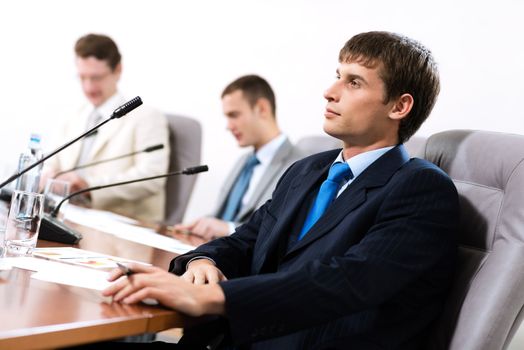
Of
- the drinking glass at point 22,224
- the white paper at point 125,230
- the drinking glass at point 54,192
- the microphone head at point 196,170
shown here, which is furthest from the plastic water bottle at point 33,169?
the drinking glass at point 22,224

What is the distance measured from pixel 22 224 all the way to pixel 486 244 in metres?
1.01

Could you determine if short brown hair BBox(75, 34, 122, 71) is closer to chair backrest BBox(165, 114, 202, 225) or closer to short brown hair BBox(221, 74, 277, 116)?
chair backrest BBox(165, 114, 202, 225)

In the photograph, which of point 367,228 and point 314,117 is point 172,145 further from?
point 367,228

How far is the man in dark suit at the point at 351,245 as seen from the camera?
1144mm

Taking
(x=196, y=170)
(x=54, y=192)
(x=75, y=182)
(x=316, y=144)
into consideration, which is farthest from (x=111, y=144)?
(x=196, y=170)

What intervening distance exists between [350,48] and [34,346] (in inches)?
41.9

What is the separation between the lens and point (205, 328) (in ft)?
4.62

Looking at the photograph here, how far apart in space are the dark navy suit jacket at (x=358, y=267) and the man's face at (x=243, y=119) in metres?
1.72

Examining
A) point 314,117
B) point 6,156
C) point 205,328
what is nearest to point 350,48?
point 205,328

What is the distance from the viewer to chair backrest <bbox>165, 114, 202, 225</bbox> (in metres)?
3.39

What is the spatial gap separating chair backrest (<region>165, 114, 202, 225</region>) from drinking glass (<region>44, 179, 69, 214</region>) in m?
0.79

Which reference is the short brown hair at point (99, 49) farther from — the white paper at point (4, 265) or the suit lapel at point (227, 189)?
the white paper at point (4, 265)

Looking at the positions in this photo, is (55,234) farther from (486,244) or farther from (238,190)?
(238,190)

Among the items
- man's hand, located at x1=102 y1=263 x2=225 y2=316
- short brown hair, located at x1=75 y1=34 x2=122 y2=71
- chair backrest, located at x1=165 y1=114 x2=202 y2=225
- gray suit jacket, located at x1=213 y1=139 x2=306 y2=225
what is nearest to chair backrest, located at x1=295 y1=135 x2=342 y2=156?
gray suit jacket, located at x1=213 y1=139 x2=306 y2=225
